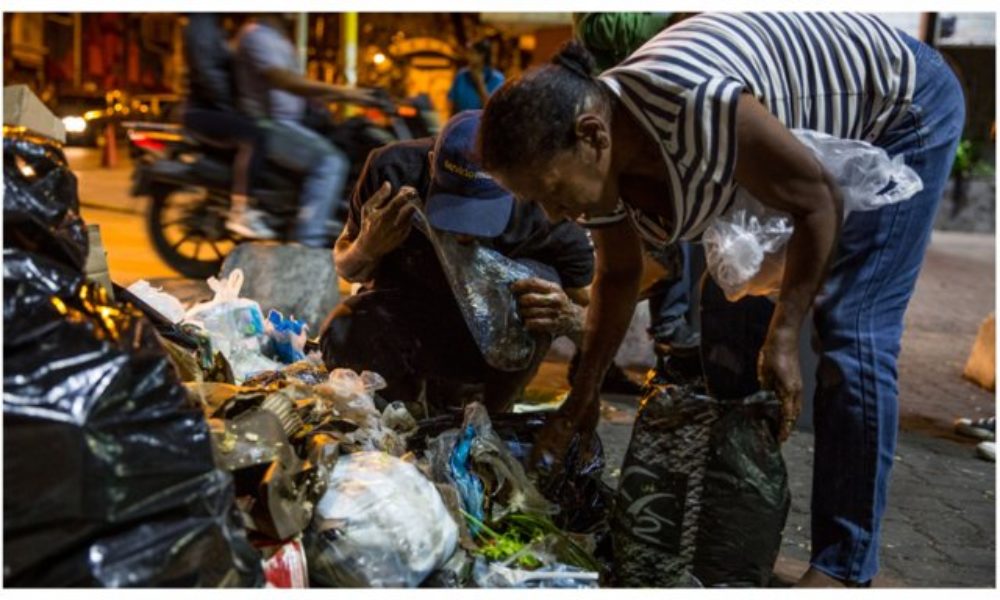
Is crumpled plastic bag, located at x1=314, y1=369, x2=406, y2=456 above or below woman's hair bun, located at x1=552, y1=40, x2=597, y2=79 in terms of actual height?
below

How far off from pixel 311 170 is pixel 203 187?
2.48 ft

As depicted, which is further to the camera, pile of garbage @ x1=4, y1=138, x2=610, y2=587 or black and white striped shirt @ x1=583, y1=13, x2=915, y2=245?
black and white striped shirt @ x1=583, y1=13, x2=915, y2=245

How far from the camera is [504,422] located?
2855 mm

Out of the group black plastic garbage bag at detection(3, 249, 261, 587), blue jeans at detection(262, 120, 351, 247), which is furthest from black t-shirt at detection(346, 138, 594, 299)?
blue jeans at detection(262, 120, 351, 247)

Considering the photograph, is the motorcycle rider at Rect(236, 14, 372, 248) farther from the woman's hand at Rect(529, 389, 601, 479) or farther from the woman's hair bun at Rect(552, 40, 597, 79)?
the woman's hair bun at Rect(552, 40, 597, 79)

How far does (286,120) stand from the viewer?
666 cm

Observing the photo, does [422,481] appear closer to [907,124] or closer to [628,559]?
[628,559]

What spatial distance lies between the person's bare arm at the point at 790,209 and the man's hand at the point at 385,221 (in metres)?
1.00

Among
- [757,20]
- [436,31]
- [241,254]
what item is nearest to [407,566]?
[757,20]

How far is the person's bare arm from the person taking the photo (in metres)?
2.06

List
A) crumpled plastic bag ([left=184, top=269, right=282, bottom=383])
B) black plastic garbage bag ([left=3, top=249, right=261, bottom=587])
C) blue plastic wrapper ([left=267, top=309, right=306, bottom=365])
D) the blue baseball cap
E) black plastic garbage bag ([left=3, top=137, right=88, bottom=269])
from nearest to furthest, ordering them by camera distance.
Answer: black plastic garbage bag ([left=3, top=249, right=261, bottom=587]) < black plastic garbage bag ([left=3, top=137, right=88, bottom=269]) < the blue baseball cap < crumpled plastic bag ([left=184, top=269, right=282, bottom=383]) < blue plastic wrapper ([left=267, top=309, right=306, bottom=365])

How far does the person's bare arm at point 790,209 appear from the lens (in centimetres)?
206

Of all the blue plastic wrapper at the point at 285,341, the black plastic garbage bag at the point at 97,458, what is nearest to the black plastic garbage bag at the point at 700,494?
the black plastic garbage bag at the point at 97,458

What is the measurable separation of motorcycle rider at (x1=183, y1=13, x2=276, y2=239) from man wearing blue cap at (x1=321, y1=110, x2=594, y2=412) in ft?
11.5
